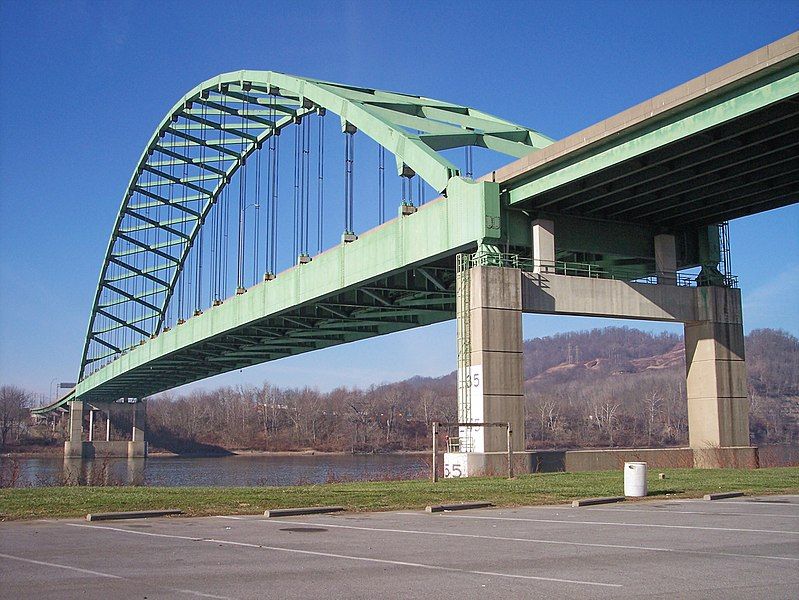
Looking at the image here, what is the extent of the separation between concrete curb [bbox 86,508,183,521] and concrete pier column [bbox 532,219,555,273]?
59.2ft

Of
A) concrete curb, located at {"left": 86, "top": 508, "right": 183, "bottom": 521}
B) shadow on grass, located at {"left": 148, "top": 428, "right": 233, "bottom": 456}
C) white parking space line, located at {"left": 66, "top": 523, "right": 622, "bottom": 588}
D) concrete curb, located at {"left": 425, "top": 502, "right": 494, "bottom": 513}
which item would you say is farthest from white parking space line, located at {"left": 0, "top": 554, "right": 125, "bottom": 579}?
shadow on grass, located at {"left": 148, "top": 428, "right": 233, "bottom": 456}

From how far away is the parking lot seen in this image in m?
8.14

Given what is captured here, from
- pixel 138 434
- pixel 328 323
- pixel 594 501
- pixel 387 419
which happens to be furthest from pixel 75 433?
pixel 594 501

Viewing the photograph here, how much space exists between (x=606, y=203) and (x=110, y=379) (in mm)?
73140

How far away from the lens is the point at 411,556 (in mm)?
10258

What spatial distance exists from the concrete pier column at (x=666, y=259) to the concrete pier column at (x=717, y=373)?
46.4 inches

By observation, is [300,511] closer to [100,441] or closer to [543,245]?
[543,245]

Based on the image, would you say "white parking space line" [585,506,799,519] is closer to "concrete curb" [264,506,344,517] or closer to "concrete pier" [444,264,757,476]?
"concrete curb" [264,506,344,517]

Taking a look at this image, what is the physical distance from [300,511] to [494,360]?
13930mm

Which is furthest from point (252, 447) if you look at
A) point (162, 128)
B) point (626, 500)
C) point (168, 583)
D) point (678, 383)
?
point (168, 583)

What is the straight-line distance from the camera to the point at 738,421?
33.4 m

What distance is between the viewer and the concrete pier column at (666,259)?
34250 millimetres

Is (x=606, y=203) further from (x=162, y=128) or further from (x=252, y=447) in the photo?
(x=252, y=447)

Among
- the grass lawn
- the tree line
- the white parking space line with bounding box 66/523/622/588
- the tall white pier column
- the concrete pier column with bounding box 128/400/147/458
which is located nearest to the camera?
the white parking space line with bounding box 66/523/622/588
